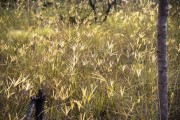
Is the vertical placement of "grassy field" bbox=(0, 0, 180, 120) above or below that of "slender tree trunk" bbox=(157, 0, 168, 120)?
below

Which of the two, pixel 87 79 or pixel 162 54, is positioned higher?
pixel 162 54

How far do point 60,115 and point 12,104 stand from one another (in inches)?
15.3

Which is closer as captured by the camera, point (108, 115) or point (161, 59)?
point (161, 59)

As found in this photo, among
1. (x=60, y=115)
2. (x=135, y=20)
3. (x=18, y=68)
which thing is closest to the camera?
(x=60, y=115)

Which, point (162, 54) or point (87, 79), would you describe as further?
point (87, 79)

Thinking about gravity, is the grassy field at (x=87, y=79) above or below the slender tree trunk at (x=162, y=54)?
below

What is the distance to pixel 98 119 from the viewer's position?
191 centimetres

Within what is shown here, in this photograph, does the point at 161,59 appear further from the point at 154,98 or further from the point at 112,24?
the point at 112,24

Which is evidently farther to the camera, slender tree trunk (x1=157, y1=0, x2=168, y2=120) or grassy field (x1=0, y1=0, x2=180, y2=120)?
grassy field (x1=0, y1=0, x2=180, y2=120)

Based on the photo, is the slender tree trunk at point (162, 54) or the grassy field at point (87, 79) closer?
the slender tree trunk at point (162, 54)

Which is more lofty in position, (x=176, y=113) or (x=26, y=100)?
(x=26, y=100)

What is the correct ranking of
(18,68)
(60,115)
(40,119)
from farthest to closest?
1. (18,68)
2. (60,115)
3. (40,119)

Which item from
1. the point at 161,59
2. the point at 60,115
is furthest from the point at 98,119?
the point at 161,59

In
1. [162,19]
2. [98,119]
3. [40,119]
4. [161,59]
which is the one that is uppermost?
[162,19]
